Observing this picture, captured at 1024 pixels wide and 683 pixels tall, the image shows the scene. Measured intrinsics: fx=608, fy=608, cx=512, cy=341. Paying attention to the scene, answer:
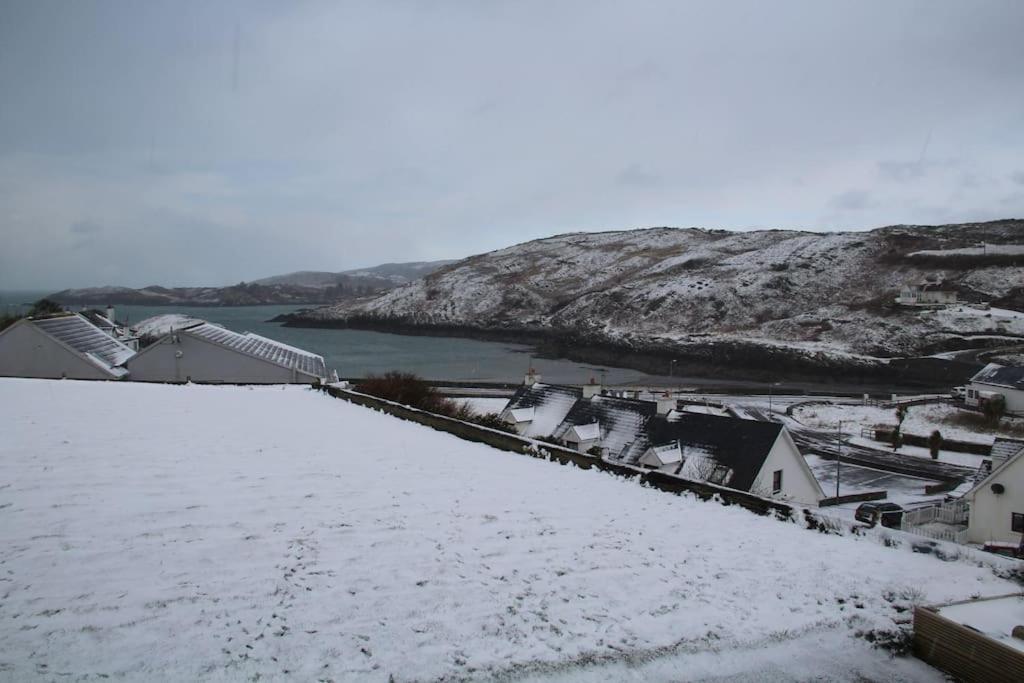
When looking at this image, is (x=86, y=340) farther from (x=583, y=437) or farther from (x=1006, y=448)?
(x=1006, y=448)

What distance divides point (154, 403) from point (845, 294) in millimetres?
106452

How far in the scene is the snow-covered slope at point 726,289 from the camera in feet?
268

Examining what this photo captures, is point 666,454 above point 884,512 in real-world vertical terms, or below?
above

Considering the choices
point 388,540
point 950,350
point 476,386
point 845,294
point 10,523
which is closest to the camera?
point 10,523

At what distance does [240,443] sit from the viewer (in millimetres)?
9406

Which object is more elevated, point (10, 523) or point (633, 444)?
point (10, 523)

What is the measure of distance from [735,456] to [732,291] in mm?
94114

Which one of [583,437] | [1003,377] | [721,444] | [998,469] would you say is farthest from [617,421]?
[1003,377]

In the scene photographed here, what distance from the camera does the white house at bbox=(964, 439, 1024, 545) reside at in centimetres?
1698

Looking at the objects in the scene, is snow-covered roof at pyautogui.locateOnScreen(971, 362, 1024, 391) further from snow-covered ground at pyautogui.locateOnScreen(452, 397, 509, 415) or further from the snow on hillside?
the snow on hillside

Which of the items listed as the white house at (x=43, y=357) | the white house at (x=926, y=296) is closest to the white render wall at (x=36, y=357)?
the white house at (x=43, y=357)

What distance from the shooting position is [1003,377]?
4188cm

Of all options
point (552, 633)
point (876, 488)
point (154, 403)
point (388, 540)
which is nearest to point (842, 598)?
point (552, 633)

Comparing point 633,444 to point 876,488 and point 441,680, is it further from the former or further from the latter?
point 441,680
